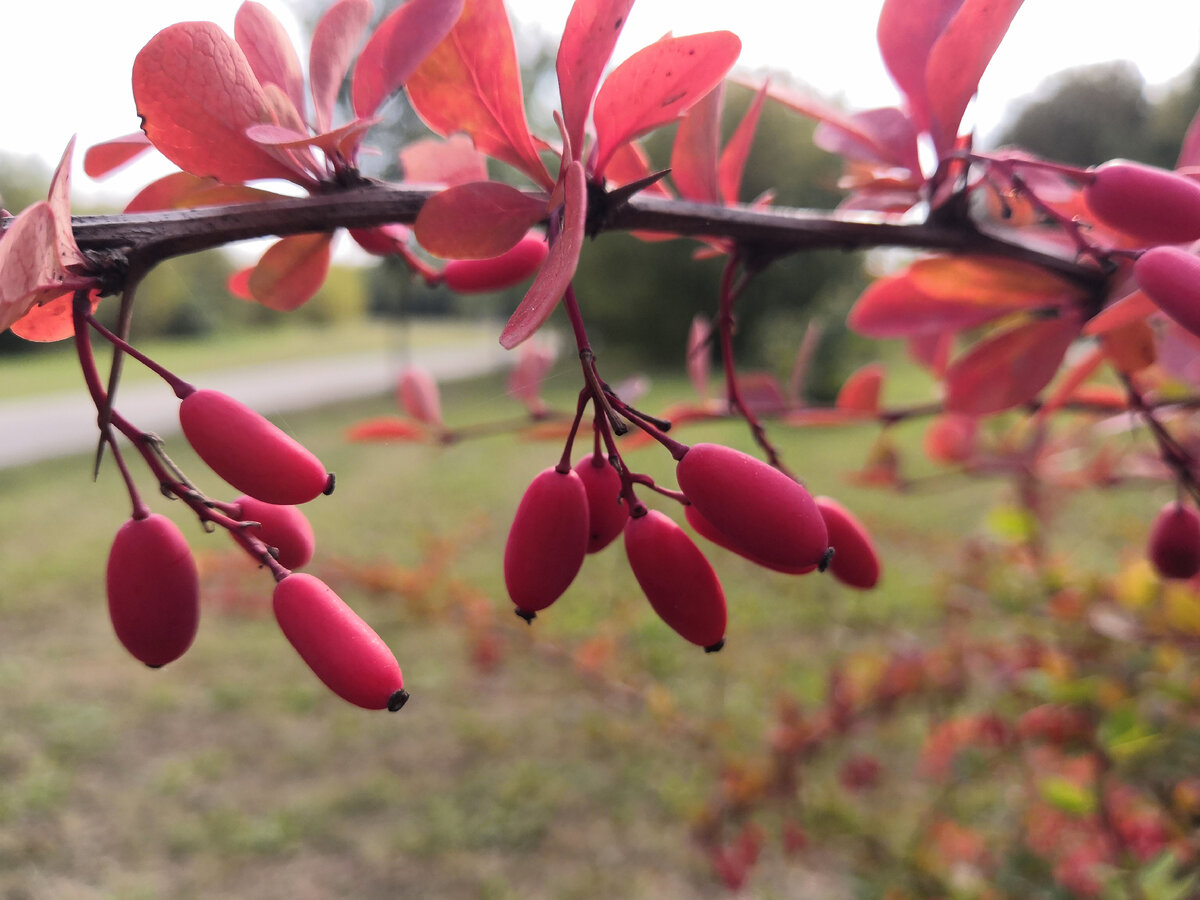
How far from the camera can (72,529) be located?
134 inches

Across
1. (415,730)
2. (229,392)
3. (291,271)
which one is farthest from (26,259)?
(229,392)

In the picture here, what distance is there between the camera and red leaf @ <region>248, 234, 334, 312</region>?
306 mm

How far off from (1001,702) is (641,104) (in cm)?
103

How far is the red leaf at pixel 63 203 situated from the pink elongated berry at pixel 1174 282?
1.03 ft

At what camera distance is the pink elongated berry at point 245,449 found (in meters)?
0.23

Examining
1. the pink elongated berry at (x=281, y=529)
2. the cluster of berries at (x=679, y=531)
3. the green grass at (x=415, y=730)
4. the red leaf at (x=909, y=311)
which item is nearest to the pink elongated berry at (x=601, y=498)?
the cluster of berries at (x=679, y=531)

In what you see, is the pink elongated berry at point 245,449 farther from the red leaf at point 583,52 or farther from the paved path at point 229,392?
the paved path at point 229,392

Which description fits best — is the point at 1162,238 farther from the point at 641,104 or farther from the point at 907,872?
the point at 907,872

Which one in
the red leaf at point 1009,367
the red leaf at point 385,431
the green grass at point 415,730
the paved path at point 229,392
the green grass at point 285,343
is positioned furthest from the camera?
the green grass at point 285,343

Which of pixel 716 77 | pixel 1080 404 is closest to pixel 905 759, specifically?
pixel 1080 404

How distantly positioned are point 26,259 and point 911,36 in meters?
0.34

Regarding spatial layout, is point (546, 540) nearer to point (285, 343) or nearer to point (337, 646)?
point (337, 646)

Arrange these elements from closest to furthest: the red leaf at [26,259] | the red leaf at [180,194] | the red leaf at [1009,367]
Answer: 1. the red leaf at [26,259]
2. the red leaf at [180,194]
3. the red leaf at [1009,367]

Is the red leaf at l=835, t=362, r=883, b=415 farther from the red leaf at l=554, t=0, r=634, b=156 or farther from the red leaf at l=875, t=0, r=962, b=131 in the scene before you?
the red leaf at l=554, t=0, r=634, b=156
